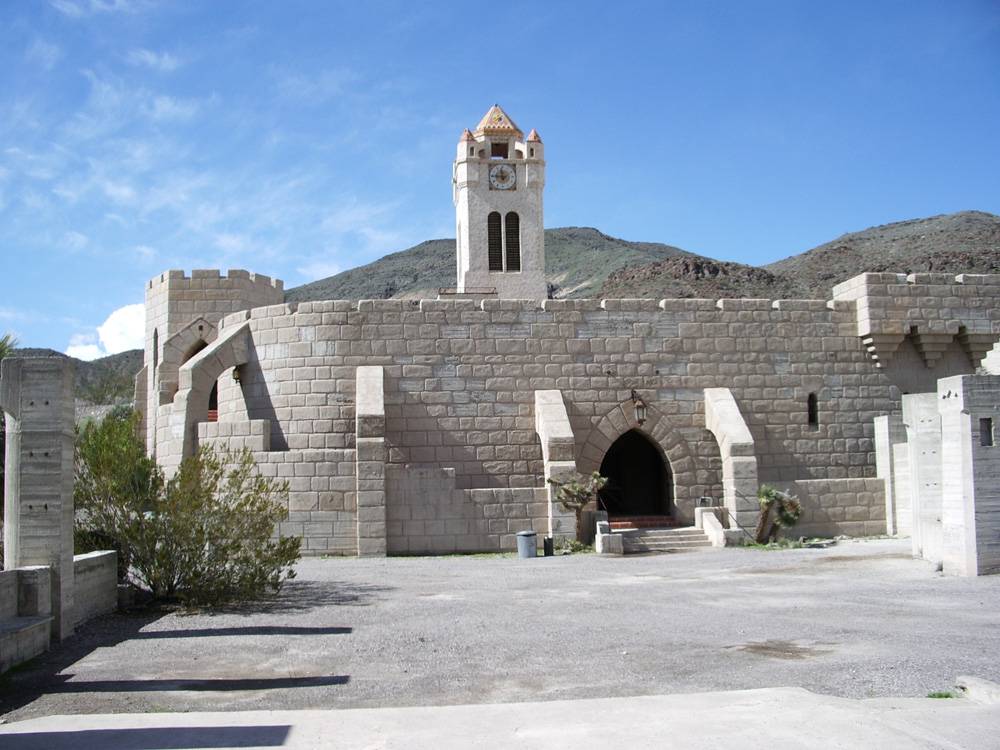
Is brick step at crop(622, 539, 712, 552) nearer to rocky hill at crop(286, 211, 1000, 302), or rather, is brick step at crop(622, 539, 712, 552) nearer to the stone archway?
the stone archway

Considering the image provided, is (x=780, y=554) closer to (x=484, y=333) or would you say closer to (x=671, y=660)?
(x=484, y=333)

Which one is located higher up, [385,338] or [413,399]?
[385,338]

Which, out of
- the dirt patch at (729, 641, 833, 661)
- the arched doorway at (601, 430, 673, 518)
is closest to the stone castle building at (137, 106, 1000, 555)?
the arched doorway at (601, 430, 673, 518)

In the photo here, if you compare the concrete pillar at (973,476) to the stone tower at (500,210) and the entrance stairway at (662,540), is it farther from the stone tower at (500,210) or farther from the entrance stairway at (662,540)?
the stone tower at (500,210)

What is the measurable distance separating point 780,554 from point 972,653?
8.82 meters

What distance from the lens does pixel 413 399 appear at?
19.7 meters

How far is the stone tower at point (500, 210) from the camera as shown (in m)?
33.3

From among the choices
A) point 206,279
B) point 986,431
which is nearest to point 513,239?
point 206,279

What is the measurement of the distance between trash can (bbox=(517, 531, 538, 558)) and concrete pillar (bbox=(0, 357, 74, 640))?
8.80 m

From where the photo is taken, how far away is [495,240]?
33.8m

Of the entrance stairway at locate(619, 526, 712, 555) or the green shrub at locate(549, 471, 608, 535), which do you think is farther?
the entrance stairway at locate(619, 526, 712, 555)

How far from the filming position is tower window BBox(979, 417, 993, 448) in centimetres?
1370

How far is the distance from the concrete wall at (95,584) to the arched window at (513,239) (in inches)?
904

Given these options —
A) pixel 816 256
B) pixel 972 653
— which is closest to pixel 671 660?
pixel 972 653
